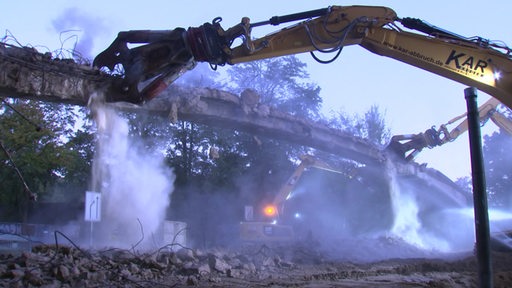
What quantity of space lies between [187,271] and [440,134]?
16.8 metres

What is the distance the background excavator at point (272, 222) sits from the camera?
21.3 meters

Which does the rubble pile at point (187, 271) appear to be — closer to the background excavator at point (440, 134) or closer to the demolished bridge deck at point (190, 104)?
the demolished bridge deck at point (190, 104)

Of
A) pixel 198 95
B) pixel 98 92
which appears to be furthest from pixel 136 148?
pixel 98 92

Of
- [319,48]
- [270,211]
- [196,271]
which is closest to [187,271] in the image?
[196,271]

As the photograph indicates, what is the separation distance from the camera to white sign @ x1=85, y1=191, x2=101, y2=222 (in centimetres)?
1353

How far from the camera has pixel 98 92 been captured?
12031mm

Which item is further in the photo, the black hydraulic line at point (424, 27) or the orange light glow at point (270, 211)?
the orange light glow at point (270, 211)

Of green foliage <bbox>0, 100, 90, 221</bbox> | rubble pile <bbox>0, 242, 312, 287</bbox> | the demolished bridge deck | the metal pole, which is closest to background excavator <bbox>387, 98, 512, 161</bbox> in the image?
the demolished bridge deck

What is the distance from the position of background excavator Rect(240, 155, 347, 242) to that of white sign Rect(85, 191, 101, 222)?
A: 27.9 ft

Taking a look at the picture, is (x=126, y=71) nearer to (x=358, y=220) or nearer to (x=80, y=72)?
(x=80, y=72)

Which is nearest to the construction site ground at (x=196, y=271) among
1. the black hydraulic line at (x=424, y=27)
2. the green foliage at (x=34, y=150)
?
the black hydraulic line at (x=424, y=27)

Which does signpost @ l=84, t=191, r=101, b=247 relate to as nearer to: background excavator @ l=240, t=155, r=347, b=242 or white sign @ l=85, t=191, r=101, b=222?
white sign @ l=85, t=191, r=101, b=222

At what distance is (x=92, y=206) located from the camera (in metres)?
13.7

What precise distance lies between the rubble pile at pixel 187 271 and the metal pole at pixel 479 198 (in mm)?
6424
